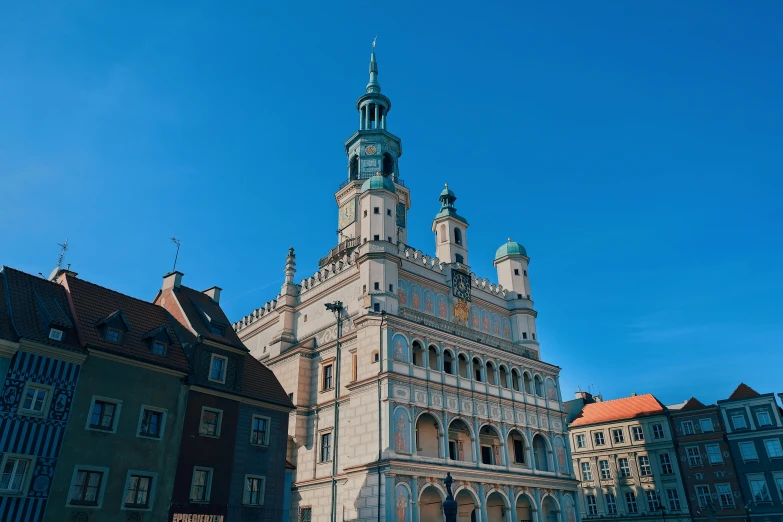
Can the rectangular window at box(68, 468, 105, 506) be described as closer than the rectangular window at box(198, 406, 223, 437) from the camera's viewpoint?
Yes

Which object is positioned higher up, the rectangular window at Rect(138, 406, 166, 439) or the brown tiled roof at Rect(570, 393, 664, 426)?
the brown tiled roof at Rect(570, 393, 664, 426)

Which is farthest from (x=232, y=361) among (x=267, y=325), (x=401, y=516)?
A: (x=267, y=325)

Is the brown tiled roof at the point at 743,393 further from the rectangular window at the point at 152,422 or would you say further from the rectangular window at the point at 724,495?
the rectangular window at the point at 152,422

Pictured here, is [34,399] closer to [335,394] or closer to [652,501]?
[335,394]

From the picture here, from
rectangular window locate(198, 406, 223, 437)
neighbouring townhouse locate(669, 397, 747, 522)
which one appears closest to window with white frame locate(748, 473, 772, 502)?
neighbouring townhouse locate(669, 397, 747, 522)

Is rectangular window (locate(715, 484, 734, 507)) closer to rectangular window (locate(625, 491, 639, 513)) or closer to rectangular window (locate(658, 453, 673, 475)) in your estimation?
rectangular window (locate(658, 453, 673, 475))

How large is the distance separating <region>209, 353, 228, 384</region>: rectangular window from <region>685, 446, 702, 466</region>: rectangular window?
50.8m

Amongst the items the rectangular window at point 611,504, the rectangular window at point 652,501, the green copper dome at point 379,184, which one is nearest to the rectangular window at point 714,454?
the rectangular window at point 652,501

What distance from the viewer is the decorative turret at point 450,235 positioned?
55.2 m

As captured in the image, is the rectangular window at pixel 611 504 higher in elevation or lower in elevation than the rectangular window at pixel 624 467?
lower

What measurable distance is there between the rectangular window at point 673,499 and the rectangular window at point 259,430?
46965mm

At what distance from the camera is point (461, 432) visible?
142 ft

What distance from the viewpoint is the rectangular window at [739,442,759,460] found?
188ft

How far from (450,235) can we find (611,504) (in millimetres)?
34861
